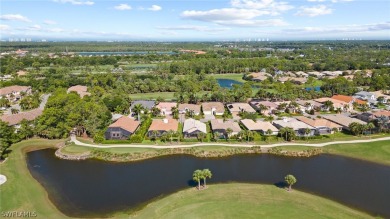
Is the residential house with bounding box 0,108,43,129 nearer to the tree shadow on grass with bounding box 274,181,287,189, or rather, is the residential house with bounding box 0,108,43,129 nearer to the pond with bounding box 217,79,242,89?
the tree shadow on grass with bounding box 274,181,287,189

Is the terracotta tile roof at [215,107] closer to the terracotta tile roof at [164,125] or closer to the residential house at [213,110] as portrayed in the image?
the residential house at [213,110]

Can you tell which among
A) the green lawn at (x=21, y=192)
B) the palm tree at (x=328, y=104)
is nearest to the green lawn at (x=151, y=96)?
the palm tree at (x=328, y=104)

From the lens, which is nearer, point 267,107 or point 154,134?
point 154,134

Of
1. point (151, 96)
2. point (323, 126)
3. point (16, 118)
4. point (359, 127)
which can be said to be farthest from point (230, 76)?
point (16, 118)

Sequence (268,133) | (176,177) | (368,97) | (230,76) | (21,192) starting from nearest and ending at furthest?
(21,192) < (176,177) < (268,133) < (368,97) < (230,76)

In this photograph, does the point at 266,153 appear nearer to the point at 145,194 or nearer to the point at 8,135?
the point at 145,194

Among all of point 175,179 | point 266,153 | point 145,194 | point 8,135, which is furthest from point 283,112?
point 8,135

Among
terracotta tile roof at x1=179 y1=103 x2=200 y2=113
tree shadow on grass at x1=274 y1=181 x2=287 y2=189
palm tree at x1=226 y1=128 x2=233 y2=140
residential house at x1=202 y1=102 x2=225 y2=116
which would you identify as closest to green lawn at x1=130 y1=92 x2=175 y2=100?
terracotta tile roof at x1=179 y1=103 x2=200 y2=113

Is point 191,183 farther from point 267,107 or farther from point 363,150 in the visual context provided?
point 267,107
